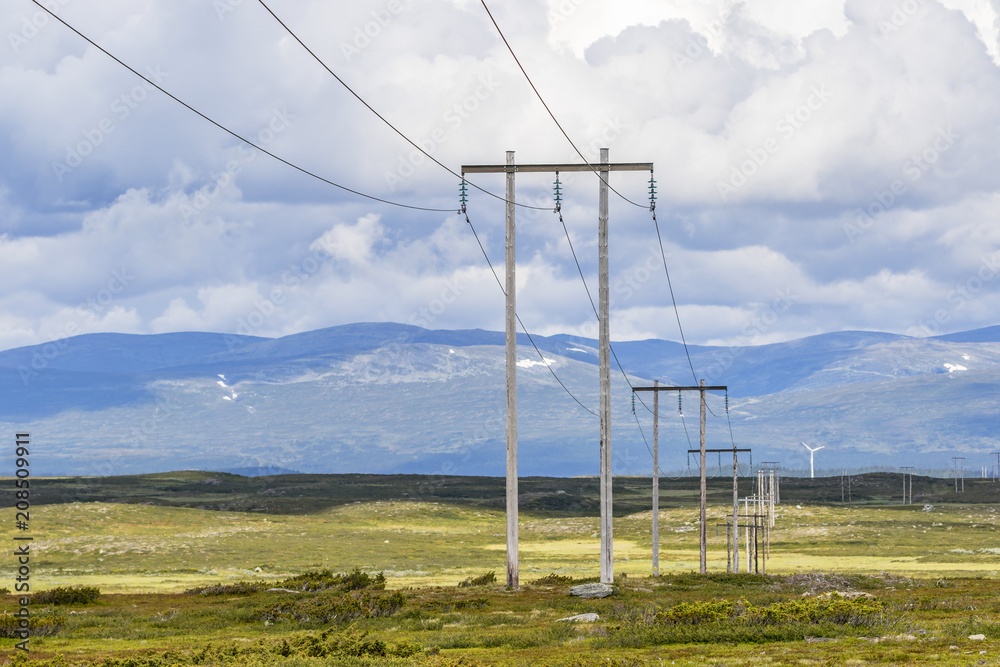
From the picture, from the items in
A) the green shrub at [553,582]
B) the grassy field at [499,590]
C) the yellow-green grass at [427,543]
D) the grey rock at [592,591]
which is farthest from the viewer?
the yellow-green grass at [427,543]

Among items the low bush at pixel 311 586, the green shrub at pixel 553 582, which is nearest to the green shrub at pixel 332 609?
the low bush at pixel 311 586

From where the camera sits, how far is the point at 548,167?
142ft

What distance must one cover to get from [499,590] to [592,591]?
4.76m

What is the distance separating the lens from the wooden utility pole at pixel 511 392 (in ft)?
132

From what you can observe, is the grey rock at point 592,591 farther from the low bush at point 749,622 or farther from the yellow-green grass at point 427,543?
the yellow-green grass at point 427,543

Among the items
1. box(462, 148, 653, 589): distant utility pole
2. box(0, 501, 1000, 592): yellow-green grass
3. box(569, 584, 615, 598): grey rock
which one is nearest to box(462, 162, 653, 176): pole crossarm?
box(462, 148, 653, 589): distant utility pole

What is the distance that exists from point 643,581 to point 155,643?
22643 millimetres

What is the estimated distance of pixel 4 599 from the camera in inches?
1736

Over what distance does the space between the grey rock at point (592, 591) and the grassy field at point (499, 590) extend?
0.86 m

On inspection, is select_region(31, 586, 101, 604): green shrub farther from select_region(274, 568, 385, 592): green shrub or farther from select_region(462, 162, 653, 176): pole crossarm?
select_region(462, 162, 653, 176): pole crossarm

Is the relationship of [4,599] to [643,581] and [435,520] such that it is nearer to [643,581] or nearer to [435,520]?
[643,581]

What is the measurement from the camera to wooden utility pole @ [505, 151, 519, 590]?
132 ft

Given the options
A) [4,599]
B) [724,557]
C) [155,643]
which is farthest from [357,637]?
[724,557]

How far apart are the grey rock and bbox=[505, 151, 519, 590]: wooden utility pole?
2.46m
